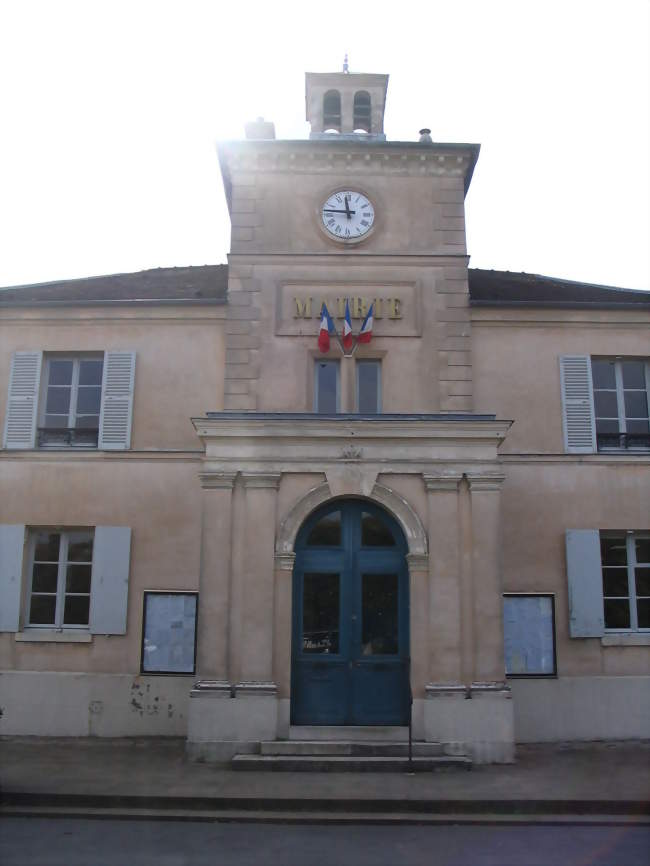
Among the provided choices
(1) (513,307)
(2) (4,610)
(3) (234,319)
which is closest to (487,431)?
(1) (513,307)

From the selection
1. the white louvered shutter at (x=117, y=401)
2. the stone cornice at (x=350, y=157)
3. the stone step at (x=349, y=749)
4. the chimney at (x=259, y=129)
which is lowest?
the stone step at (x=349, y=749)

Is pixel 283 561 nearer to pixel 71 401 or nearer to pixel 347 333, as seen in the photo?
pixel 347 333

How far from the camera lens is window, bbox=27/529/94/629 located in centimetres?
1257

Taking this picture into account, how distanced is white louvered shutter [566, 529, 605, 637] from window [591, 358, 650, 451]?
61.0 inches

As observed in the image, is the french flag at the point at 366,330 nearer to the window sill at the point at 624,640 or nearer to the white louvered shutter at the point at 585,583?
the white louvered shutter at the point at 585,583

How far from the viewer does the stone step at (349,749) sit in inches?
402

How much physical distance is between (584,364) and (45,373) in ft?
29.1

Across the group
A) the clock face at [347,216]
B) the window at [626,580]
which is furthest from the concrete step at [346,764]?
the clock face at [347,216]

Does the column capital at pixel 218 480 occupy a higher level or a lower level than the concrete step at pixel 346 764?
higher

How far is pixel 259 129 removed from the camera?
13.8 meters

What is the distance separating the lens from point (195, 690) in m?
10.6

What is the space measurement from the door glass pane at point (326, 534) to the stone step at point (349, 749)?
2.66 m

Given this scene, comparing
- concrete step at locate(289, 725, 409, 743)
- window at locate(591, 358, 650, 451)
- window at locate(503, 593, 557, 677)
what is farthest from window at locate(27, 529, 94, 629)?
window at locate(591, 358, 650, 451)

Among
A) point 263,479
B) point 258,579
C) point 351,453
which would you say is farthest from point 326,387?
point 258,579
